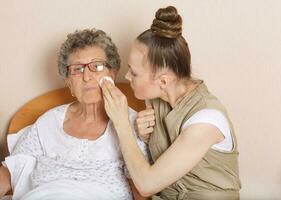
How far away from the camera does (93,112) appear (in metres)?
1.72

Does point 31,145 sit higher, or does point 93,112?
point 93,112

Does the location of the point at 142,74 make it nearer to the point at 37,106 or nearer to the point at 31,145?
the point at 31,145

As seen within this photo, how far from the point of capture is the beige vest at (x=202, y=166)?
1454mm

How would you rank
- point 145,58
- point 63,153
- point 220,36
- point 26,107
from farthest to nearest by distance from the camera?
point 26,107 < point 220,36 < point 63,153 < point 145,58

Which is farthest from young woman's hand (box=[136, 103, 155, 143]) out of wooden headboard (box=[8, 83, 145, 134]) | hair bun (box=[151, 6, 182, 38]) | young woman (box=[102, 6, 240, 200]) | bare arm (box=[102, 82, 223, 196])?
wooden headboard (box=[8, 83, 145, 134])

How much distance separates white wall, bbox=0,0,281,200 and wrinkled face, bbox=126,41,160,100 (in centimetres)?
41

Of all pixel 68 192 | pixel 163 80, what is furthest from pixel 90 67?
pixel 68 192

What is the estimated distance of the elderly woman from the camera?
1.62m

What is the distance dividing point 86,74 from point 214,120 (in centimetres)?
49

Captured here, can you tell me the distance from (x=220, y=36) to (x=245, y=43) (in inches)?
3.9

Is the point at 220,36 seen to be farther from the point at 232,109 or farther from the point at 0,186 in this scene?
the point at 0,186

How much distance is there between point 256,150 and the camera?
1.83 m

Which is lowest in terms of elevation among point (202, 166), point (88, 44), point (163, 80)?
point (202, 166)

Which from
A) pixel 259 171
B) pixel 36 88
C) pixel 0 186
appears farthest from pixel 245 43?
pixel 0 186
